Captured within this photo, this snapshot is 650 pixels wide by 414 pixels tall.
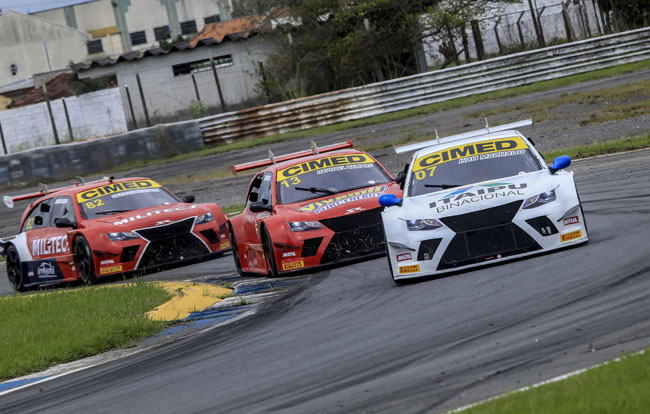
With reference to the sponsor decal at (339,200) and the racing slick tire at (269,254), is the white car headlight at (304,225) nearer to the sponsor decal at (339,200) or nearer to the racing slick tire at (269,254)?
the sponsor decal at (339,200)

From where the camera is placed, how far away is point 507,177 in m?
10.6

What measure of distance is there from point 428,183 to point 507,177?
83 cm

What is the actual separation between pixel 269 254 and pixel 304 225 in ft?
2.06

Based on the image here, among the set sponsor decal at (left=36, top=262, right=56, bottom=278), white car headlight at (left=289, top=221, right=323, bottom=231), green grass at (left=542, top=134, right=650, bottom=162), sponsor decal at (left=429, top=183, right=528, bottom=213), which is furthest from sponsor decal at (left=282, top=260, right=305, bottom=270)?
green grass at (left=542, top=134, right=650, bottom=162)

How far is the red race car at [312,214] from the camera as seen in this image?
12328 mm

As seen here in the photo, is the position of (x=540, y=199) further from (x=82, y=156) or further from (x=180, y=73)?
(x=180, y=73)

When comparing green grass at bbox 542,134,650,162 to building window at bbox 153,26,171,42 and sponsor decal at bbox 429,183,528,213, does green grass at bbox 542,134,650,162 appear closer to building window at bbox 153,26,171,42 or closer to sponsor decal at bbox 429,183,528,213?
sponsor decal at bbox 429,183,528,213

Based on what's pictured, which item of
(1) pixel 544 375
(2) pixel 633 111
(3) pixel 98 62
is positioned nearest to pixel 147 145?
(3) pixel 98 62

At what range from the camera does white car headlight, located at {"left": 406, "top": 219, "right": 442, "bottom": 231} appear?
9953 mm

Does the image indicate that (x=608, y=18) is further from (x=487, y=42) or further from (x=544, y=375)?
(x=544, y=375)

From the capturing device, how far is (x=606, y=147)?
63.9 feet

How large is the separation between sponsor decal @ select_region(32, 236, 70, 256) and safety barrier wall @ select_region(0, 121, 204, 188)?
15489 millimetres

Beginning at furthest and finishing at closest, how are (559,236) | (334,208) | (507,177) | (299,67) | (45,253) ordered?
(299,67) → (45,253) → (334,208) → (507,177) → (559,236)

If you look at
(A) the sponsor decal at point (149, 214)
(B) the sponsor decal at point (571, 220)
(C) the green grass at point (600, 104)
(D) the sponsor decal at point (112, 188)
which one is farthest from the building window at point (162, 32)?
(B) the sponsor decal at point (571, 220)
